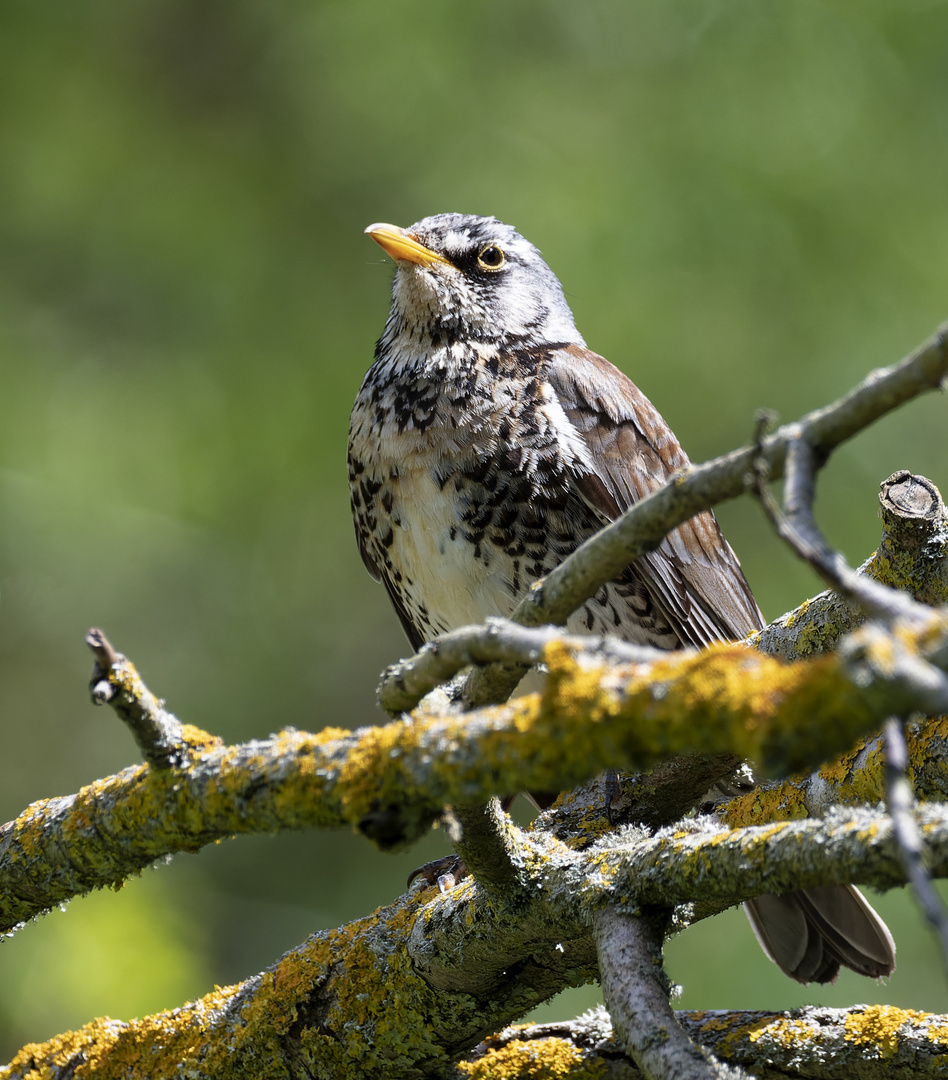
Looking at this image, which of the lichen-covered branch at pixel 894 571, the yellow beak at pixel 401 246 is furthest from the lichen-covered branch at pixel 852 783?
the yellow beak at pixel 401 246

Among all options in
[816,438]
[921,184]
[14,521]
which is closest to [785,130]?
[921,184]

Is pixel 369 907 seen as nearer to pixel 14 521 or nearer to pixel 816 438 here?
pixel 14 521

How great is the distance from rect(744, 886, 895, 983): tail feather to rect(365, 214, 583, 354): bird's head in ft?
5.62

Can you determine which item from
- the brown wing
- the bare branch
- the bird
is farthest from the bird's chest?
the bare branch

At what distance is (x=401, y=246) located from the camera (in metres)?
3.45

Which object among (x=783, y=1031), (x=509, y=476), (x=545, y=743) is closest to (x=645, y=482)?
(x=509, y=476)

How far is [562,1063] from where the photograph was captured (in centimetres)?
207

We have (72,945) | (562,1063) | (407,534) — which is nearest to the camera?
(562,1063)

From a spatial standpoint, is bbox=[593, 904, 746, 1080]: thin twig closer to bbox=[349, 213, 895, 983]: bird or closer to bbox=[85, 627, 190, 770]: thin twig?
bbox=[85, 627, 190, 770]: thin twig

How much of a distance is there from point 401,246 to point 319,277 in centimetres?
238

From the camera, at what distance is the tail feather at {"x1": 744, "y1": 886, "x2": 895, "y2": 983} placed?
99.4 inches

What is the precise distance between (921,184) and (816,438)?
466 cm

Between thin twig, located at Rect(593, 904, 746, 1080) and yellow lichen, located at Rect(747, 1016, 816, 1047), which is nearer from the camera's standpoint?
thin twig, located at Rect(593, 904, 746, 1080)

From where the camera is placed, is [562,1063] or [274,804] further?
[562,1063]
